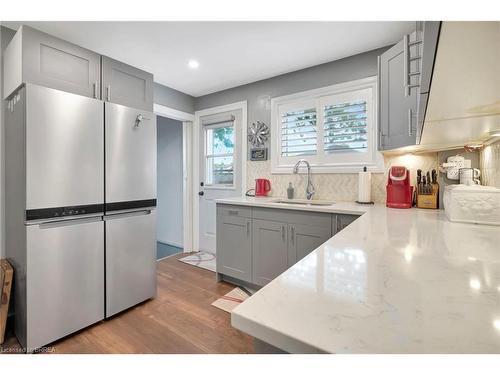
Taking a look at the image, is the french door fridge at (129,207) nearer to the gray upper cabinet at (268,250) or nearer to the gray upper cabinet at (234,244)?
the gray upper cabinet at (234,244)

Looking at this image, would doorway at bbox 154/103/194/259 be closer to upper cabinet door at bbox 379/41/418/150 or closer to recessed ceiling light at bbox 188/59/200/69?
recessed ceiling light at bbox 188/59/200/69

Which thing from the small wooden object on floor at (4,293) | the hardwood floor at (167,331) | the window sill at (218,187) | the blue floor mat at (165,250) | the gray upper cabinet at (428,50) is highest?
the gray upper cabinet at (428,50)

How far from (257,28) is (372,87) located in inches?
48.6

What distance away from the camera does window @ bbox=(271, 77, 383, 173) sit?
237 cm

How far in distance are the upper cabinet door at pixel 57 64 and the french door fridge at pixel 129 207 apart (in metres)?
0.27

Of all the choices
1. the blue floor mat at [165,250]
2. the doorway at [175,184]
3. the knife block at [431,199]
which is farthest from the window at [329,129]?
the blue floor mat at [165,250]

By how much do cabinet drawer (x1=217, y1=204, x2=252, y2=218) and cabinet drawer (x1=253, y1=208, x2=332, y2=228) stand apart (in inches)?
3.4

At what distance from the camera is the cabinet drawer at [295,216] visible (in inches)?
78.7

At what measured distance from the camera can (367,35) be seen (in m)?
2.07

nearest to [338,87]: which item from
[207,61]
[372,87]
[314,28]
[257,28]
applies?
[372,87]

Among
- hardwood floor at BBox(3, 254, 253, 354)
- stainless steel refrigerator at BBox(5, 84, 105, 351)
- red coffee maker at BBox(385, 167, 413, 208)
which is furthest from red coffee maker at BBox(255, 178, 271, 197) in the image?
stainless steel refrigerator at BBox(5, 84, 105, 351)

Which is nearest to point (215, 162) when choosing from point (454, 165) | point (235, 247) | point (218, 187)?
point (218, 187)

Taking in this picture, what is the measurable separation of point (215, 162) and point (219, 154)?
142 mm
